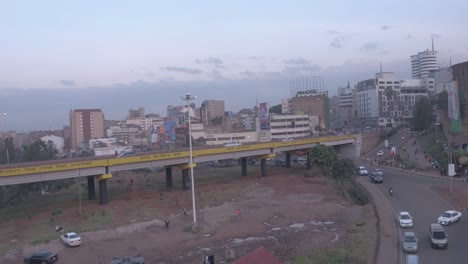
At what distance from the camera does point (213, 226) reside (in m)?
35.0

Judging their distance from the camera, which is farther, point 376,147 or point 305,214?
point 376,147

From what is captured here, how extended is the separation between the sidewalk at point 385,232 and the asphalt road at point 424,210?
36 cm

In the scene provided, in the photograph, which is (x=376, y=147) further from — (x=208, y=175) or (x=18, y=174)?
(x=18, y=174)

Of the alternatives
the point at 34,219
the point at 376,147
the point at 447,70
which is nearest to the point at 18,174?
the point at 34,219

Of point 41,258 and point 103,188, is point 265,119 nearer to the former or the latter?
point 103,188

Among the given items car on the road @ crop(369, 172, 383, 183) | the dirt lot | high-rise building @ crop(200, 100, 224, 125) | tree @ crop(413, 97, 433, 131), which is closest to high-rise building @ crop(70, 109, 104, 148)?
high-rise building @ crop(200, 100, 224, 125)

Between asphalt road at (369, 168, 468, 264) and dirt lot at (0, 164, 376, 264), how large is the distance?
2.85m

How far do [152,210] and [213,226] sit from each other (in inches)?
333

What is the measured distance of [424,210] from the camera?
3684cm

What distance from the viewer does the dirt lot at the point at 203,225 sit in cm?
2777

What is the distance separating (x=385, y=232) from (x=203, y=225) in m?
12.8

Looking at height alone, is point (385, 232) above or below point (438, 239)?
below

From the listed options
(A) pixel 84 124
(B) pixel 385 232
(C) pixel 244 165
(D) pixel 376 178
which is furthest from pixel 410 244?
(A) pixel 84 124

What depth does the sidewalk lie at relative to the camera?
24.8 metres
